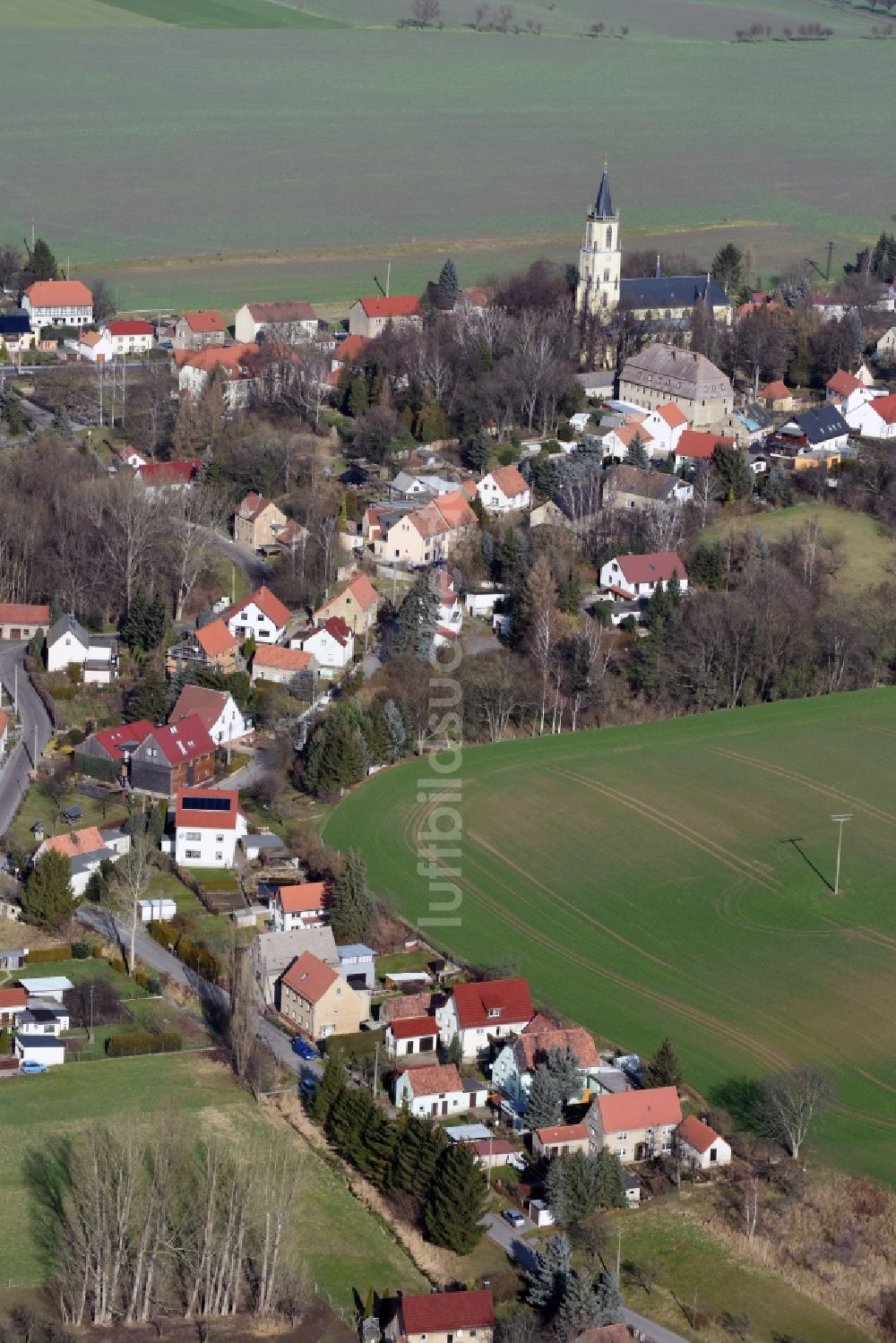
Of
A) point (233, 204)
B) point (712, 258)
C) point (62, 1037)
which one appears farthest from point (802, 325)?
point (62, 1037)

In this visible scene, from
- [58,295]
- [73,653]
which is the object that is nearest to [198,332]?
[58,295]

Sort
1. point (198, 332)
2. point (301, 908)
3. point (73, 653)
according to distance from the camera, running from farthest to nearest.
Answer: point (198, 332), point (73, 653), point (301, 908)

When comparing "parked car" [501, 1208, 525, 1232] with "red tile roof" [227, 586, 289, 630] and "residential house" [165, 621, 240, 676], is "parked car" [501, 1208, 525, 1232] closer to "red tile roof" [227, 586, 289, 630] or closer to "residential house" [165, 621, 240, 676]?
"residential house" [165, 621, 240, 676]

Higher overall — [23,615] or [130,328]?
[130,328]

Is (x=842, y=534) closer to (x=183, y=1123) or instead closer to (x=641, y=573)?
(x=641, y=573)

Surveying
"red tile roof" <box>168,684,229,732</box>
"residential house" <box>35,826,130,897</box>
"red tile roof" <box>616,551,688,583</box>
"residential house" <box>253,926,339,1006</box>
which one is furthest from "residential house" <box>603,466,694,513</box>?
"residential house" <box>253,926,339,1006</box>
